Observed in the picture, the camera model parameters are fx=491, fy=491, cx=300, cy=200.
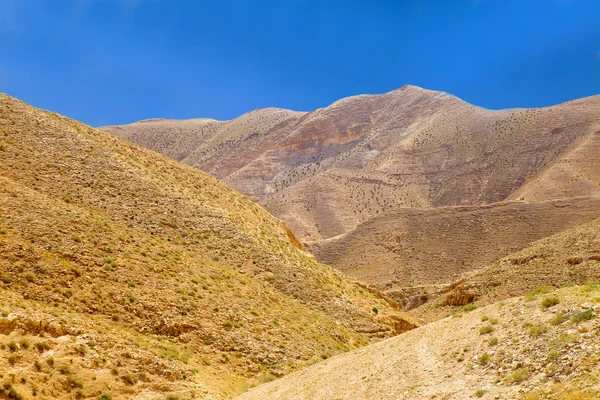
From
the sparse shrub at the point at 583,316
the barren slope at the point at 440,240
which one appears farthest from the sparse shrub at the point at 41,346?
the barren slope at the point at 440,240

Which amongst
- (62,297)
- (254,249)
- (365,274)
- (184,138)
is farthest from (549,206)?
(184,138)

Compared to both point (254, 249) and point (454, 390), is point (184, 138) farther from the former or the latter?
point (454, 390)

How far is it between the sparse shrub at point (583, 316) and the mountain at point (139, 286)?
9.59m

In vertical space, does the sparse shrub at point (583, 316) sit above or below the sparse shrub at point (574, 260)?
below

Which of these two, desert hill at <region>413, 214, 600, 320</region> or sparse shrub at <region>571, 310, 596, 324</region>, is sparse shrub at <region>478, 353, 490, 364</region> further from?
desert hill at <region>413, 214, 600, 320</region>

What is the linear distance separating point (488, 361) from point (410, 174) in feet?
282

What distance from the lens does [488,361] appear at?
9.30 metres

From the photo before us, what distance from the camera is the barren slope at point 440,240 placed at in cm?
4762

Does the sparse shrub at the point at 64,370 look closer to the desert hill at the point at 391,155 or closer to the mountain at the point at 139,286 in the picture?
the mountain at the point at 139,286

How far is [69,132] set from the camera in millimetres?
28703

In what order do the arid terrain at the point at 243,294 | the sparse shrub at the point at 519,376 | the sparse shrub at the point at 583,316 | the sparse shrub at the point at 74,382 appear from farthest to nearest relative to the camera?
the sparse shrub at the point at 74,382, the arid terrain at the point at 243,294, the sparse shrub at the point at 583,316, the sparse shrub at the point at 519,376

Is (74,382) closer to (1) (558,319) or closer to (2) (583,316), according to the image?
(1) (558,319)

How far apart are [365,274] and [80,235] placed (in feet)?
117

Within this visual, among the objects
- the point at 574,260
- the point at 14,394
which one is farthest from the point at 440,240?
the point at 14,394
